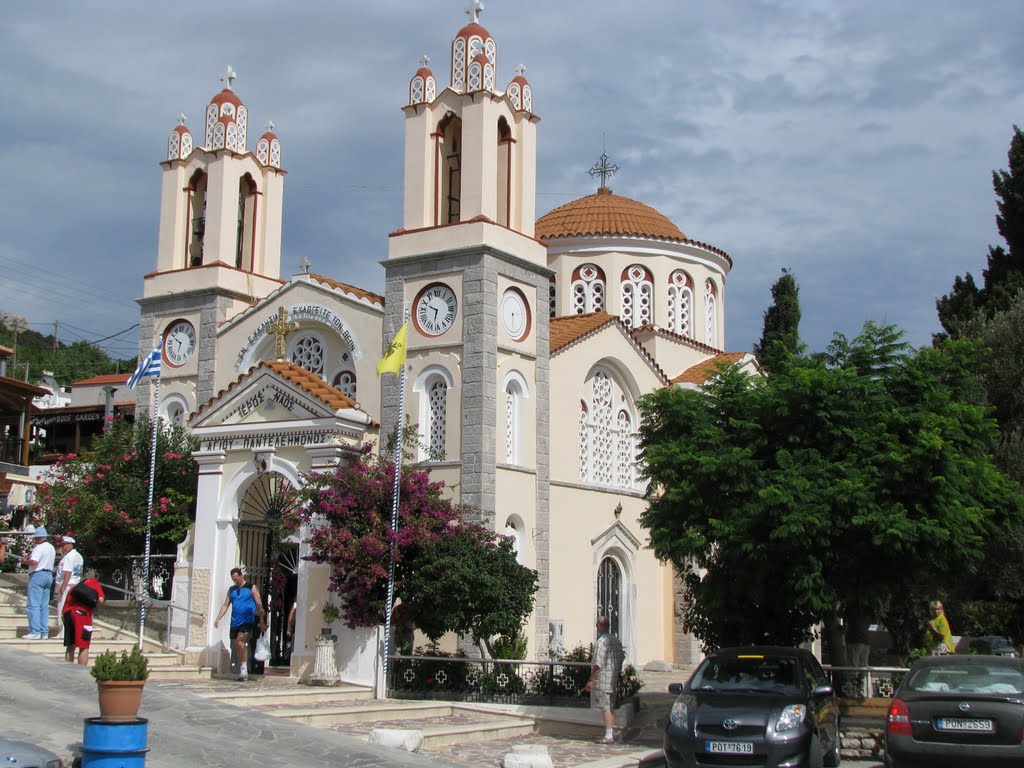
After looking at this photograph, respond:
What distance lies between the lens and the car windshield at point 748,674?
41.3ft

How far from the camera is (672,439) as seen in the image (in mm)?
16688

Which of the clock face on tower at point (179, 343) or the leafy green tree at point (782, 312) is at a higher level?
the leafy green tree at point (782, 312)

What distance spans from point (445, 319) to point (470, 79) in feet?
15.6

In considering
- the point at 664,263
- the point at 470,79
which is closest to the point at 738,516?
the point at 470,79

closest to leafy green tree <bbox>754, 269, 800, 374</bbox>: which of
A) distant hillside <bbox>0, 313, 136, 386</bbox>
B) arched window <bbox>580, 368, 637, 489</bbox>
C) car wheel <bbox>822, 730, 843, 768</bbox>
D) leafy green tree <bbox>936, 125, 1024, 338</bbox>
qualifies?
leafy green tree <bbox>936, 125, 1024, 338</bbox>

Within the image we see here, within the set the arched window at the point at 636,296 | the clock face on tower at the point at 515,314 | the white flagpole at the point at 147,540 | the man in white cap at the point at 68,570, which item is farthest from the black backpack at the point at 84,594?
the arched window at the point at 636,296

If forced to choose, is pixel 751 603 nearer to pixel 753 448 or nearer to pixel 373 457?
pixel 753 448

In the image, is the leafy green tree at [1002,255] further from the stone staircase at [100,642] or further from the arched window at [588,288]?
the stone staircase at [100,642]

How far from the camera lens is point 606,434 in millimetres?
25844

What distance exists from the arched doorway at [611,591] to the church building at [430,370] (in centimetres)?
5

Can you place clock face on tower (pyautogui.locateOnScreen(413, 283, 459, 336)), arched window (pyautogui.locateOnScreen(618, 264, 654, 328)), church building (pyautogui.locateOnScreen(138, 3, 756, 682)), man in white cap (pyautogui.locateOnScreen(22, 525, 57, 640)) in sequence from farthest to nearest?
1. arched window (pyautogui.locateOnScreen(618, 264, 654, 328))
2. clock face on tower (pyautogui.locateOnScreen(413, 283, 459, 336))
3. church building (pyautogui.locateOnScreen(138, 3, 756, 682))
4. man in white cap (pyautogui.locateOnScreen(22, 525, 57, 640))

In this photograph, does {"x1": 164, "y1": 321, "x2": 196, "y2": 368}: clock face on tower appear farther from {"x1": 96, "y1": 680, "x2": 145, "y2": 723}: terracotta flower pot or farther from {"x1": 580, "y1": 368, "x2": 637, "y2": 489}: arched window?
{"x1": 96, "y1": 680, "x2": 145, "y2": 723}: terracotta flower pot

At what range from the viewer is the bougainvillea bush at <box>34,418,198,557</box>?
A: 2258 cm

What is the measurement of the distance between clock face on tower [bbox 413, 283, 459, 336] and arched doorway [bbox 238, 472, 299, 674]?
3.91 metres
